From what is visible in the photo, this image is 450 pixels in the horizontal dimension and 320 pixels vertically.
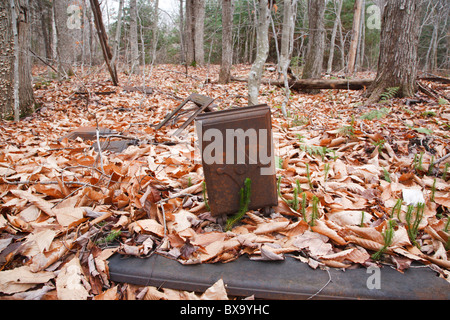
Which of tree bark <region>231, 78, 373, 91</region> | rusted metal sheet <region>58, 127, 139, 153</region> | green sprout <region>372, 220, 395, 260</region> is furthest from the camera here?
tree bark <region>231, 78, 373, 91</region>

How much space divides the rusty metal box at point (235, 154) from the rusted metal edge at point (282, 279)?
0.39 m

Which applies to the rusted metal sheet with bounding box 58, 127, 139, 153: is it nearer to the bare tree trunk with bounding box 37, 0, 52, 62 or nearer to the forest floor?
the forest floor

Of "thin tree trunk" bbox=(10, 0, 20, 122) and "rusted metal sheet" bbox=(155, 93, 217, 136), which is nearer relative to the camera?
"rusted metal sheet" bbox=(155, 93, 217, 136)

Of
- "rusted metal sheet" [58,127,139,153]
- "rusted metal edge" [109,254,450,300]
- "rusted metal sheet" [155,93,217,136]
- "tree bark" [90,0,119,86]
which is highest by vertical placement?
"tree bark" [90,0,119,86]

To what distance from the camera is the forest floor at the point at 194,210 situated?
141cm

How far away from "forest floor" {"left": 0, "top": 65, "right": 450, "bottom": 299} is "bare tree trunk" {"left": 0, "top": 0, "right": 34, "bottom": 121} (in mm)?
1637

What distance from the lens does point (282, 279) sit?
4.29ft

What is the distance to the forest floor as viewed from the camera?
1410 mm

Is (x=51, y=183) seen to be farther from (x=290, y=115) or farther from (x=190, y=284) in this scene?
(x=290, y=115)

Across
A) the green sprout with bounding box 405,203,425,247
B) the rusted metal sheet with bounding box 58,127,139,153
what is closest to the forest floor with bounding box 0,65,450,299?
the green sprout with bounding box 405,203,425,247

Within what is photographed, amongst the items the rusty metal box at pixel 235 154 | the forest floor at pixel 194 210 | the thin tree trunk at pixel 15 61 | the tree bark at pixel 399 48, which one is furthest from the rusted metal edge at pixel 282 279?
the thin tree trunk at pixel 15 61

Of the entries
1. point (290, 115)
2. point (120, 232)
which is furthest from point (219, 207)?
point (290, 115)

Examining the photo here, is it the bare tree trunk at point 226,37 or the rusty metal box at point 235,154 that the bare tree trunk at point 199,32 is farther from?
A: the rusty metal box at point 235,154

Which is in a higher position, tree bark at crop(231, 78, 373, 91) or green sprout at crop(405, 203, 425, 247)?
tree bark at crop(231, 78, 373, 91)
